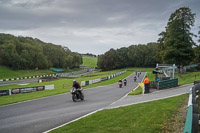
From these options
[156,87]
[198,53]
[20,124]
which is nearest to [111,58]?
[198,53]

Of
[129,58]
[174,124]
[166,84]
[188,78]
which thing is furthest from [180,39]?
[129,58]

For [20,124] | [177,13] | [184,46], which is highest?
[177,13]

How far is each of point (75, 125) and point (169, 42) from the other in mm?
36722

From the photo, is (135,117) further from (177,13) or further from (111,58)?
(111,58)

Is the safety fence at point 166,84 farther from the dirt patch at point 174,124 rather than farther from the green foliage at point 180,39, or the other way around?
the green foliage at point 180,39

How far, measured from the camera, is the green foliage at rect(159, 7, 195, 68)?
37122mm

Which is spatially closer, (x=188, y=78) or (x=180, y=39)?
(x=188, y=78)

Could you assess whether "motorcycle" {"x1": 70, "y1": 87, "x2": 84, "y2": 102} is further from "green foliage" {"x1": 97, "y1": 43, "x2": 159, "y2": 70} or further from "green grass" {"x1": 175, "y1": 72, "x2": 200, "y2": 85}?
"green foliage" {"x1": 97, "y1": 43, "x2": 159, "y2": 70}

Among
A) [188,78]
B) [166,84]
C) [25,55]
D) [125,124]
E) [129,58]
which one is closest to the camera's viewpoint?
[125,124]

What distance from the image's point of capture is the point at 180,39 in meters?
37.9

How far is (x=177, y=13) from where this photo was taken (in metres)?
38.6

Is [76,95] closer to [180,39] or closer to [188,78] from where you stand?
[188,78]

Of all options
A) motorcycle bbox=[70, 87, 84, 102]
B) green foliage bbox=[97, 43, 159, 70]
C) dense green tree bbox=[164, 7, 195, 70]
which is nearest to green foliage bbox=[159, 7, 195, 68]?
dense green tree bbox=[164, 7, 195, 70]

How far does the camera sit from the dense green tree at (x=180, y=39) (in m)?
37.1
